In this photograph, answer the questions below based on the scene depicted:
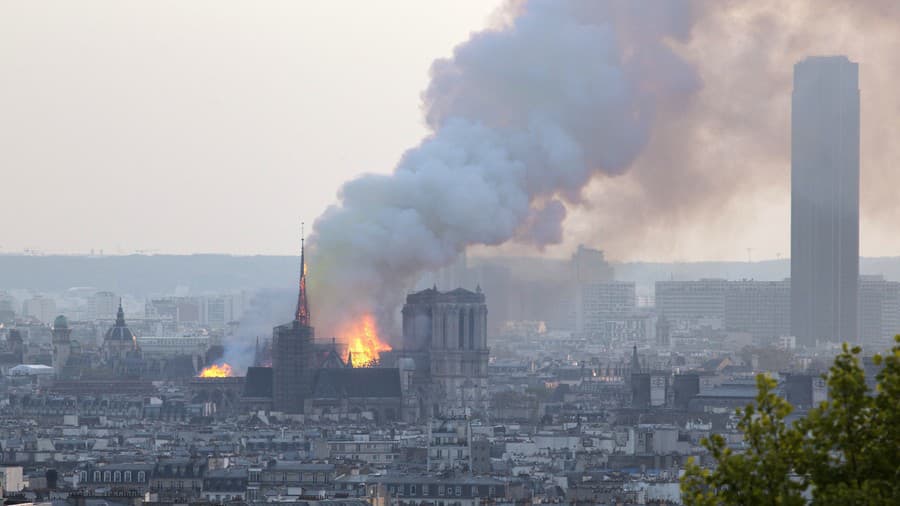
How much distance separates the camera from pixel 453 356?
156 m

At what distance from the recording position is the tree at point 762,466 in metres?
24.1

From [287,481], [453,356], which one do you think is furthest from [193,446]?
[453,356]

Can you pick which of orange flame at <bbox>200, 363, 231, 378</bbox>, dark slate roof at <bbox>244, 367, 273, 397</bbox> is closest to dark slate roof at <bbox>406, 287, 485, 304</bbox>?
dark slate roof at <bbox>244, 367, 273, 397</bbox>

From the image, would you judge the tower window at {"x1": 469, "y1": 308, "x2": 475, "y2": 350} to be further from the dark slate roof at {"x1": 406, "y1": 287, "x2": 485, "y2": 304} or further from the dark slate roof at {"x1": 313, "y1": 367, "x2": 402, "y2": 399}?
the dark slate roof at {"x1": 313, "y1": 367, "x2": 402, "y2": 399}

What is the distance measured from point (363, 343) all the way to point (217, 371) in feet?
58.2

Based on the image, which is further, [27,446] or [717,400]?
[717,400]

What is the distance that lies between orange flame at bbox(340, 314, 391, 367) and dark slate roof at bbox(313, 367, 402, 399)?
818 mm

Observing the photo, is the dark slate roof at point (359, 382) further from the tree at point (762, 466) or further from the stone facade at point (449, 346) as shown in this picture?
the tree at point (762, 466)

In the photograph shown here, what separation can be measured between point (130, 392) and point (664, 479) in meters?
88.8

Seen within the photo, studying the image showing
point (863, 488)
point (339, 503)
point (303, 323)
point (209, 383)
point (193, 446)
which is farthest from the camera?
point (209, 383)

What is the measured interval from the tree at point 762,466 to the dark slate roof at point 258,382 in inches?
4917

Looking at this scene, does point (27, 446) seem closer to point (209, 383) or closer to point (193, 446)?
point (193, 446)

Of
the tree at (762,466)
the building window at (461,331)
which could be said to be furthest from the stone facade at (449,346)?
the tree at (762,466)

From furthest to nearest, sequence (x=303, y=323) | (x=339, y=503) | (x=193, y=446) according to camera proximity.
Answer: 1. (x=303, y=323)
2. (x=193, y=446)
3. (x=339, y=503)
